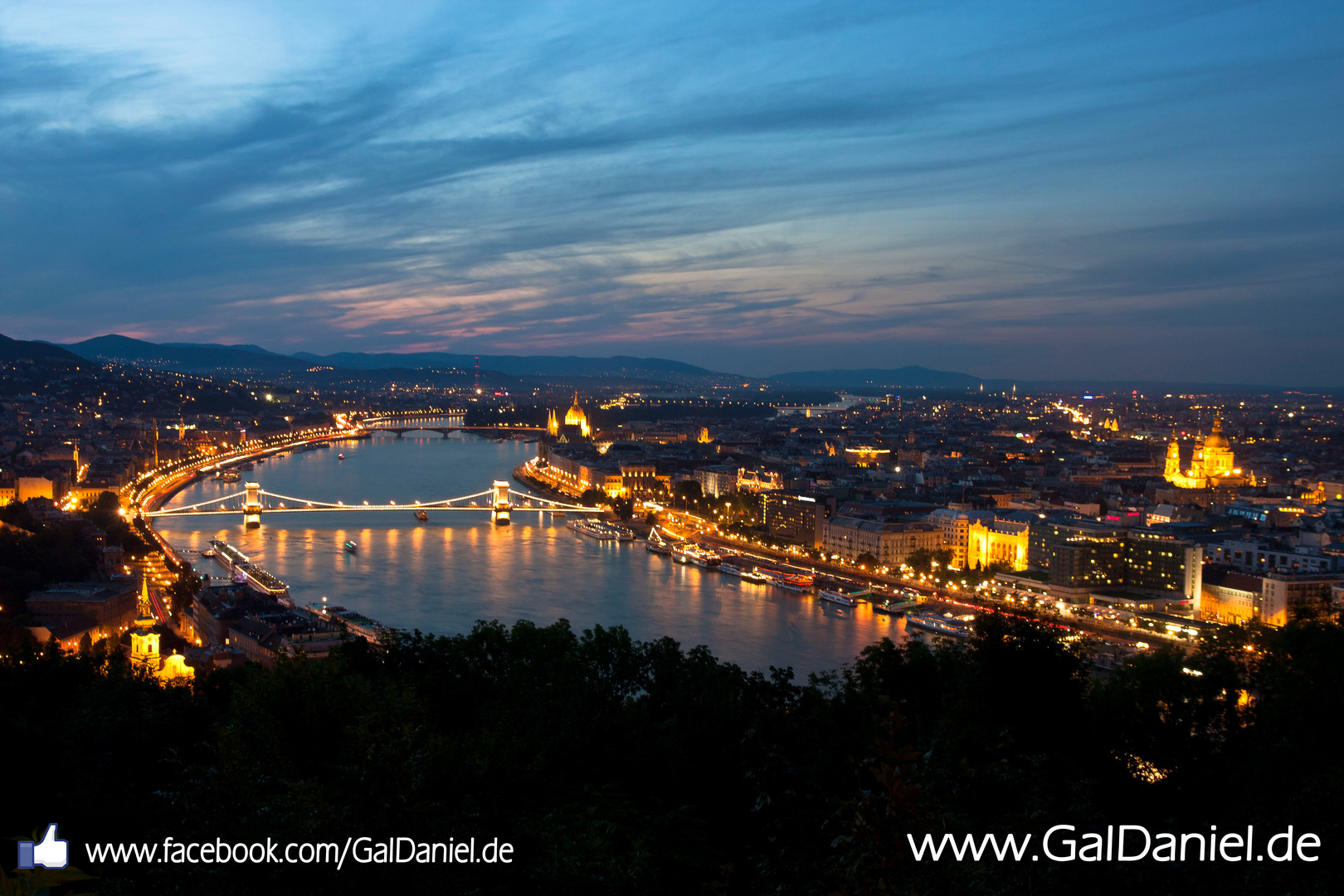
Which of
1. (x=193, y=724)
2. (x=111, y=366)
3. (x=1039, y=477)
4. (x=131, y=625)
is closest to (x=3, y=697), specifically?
(x=193, y=724)

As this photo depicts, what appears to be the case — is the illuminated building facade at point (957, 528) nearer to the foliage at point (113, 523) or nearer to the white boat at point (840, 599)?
the white boat at point (840, 599)

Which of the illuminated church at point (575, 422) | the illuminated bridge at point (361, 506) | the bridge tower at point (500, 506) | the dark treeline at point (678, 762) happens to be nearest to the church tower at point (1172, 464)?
the illuminated bridge at point (361, 506)

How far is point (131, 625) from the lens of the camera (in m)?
8.57

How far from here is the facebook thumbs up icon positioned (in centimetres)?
95

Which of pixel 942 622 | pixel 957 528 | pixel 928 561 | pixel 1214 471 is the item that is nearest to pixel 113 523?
pixel 928 561

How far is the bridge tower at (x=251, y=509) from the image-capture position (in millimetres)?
15711

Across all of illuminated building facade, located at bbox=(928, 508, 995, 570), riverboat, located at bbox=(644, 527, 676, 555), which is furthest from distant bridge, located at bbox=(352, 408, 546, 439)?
illuminated building facade, located at bbox=(928, 508, 995, 570)

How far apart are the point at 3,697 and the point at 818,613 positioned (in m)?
7.88

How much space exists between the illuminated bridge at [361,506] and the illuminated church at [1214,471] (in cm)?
1156

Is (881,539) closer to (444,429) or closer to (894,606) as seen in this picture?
(894,606)

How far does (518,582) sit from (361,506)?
6.86m

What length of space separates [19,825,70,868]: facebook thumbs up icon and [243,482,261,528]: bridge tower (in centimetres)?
1551

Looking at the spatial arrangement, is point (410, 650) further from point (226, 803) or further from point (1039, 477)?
point (1039, 477)

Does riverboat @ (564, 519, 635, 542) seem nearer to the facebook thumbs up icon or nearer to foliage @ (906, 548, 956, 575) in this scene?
foliage @ (906, 548, 956, 575)
